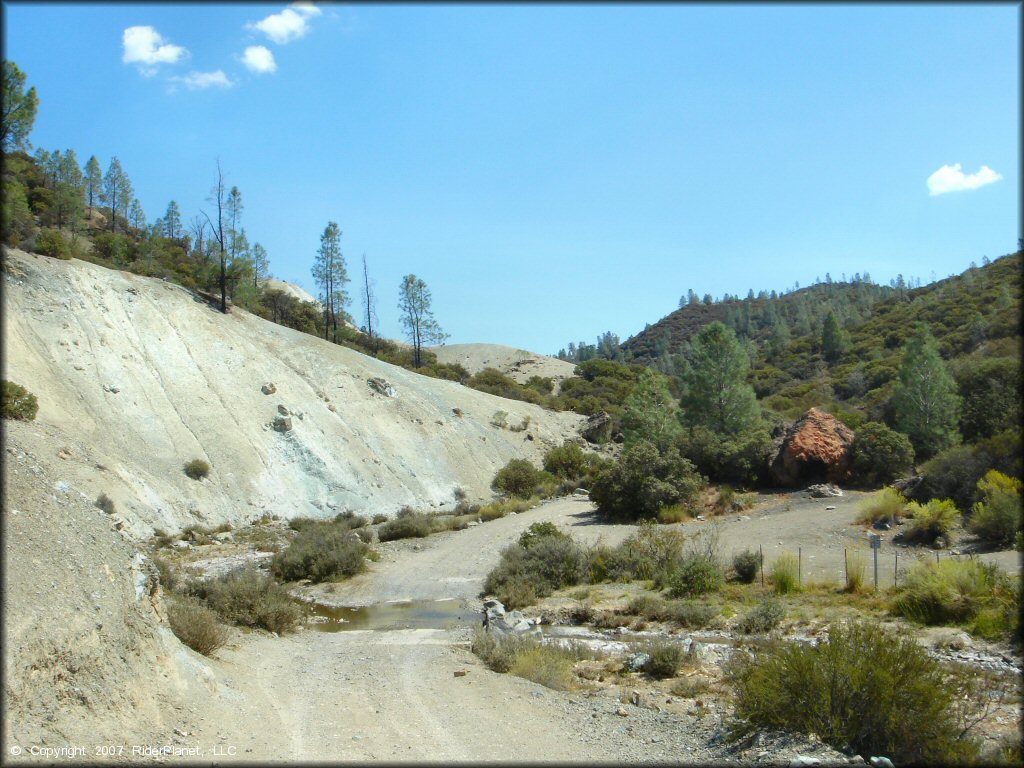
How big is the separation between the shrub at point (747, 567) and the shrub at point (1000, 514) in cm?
608

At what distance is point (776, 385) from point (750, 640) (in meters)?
67.8

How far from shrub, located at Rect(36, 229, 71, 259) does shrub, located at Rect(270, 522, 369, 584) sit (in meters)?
23.4

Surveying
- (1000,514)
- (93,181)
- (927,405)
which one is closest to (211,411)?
(1000,514)

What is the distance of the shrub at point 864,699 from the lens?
22.8ft

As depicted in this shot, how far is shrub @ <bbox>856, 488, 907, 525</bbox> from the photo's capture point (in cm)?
2148

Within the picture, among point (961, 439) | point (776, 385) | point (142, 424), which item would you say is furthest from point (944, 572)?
point (776, 385)

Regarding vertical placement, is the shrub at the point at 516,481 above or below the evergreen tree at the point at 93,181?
below

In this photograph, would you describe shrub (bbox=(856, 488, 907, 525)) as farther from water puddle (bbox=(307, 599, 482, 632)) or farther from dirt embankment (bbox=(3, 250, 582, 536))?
dirt embankment (bbox=(3, 250, 582, 536))

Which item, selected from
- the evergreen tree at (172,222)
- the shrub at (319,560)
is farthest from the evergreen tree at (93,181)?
the shrub at (319,560)

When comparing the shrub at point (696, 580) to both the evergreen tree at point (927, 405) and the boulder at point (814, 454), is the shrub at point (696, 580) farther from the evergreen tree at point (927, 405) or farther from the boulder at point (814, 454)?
the evergreen tree at point (927, 405)

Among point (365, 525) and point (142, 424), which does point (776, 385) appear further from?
point (142, 424)

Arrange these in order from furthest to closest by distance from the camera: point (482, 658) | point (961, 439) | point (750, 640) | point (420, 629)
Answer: point (961, 439)
point (420, 629)
point (750, 640)
point (482, 658)

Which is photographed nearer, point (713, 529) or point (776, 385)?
point (713, 529)

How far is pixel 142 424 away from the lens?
29859 millimetres
